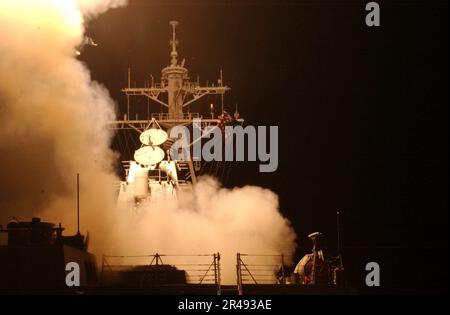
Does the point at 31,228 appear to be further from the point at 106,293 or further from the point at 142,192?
the point at 142,192

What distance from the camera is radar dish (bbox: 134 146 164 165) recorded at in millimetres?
17000

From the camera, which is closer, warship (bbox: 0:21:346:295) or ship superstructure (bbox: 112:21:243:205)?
warship (bbox: 0:21:346:295)

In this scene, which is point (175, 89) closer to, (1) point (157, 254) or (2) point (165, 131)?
(2) point (165, 131)

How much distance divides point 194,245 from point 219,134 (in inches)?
111

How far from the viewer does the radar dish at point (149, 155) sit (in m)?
17.0

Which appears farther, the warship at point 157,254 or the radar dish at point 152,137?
the radar dish at point 152,137

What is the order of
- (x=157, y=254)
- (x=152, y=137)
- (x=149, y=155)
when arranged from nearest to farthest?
(x=157, y=254) → (x=149, y=155) → (x=152, y=137)

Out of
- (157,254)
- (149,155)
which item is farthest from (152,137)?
(157,254)

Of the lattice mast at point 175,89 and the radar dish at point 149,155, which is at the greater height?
the lattice mast at point 175,89

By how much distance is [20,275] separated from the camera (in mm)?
11352

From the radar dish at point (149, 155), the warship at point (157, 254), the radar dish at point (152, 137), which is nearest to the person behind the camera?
the warship at point (157, 254)

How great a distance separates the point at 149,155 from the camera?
17016 mm

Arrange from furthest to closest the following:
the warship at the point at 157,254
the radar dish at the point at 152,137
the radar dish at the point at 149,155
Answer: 1. the radar dish at the point at 152,137
2. the radar dish at the point at 149,155
3. the warship at the point at 157,254
